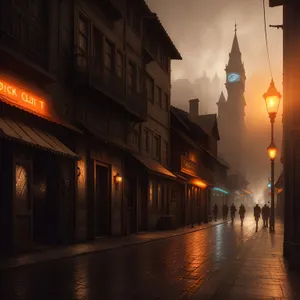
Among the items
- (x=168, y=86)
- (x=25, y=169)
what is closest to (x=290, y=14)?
(x=25, y=169)

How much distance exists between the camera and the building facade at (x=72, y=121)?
46.6 ft

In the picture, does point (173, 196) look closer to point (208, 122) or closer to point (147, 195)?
point (147, 195)

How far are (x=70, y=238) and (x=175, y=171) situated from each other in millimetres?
18222

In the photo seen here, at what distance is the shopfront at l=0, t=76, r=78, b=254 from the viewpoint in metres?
13.8

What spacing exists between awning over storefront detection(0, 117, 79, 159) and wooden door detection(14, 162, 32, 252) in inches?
37.1

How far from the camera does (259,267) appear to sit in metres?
11.5

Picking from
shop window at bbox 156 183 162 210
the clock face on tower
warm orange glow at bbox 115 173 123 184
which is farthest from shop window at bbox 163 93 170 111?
the clock face on tower

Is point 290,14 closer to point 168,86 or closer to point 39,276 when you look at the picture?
point 39,276

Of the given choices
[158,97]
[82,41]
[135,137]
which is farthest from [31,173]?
[158,97]

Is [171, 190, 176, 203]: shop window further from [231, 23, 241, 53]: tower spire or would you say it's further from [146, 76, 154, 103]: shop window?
[231, 23, 241, 53]: tower spire

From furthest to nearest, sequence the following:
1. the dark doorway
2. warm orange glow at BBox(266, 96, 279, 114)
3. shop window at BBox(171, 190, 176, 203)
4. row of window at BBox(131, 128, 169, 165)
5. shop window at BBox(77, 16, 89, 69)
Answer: shop window at BBox(171, 190, 176, 203) < row of window at BBox(131, 128, 169, 165) < the dark doorway < shop window at BBox(77, 16, 89, 69) < warm orange glow at BBox(266, 96, 279, 114)

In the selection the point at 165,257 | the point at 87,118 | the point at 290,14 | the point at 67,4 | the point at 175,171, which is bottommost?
the point at 165,257

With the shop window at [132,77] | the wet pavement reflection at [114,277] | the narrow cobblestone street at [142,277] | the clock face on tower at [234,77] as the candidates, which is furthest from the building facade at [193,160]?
the clock face on tower at [234,77]

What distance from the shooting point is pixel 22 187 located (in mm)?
14711
